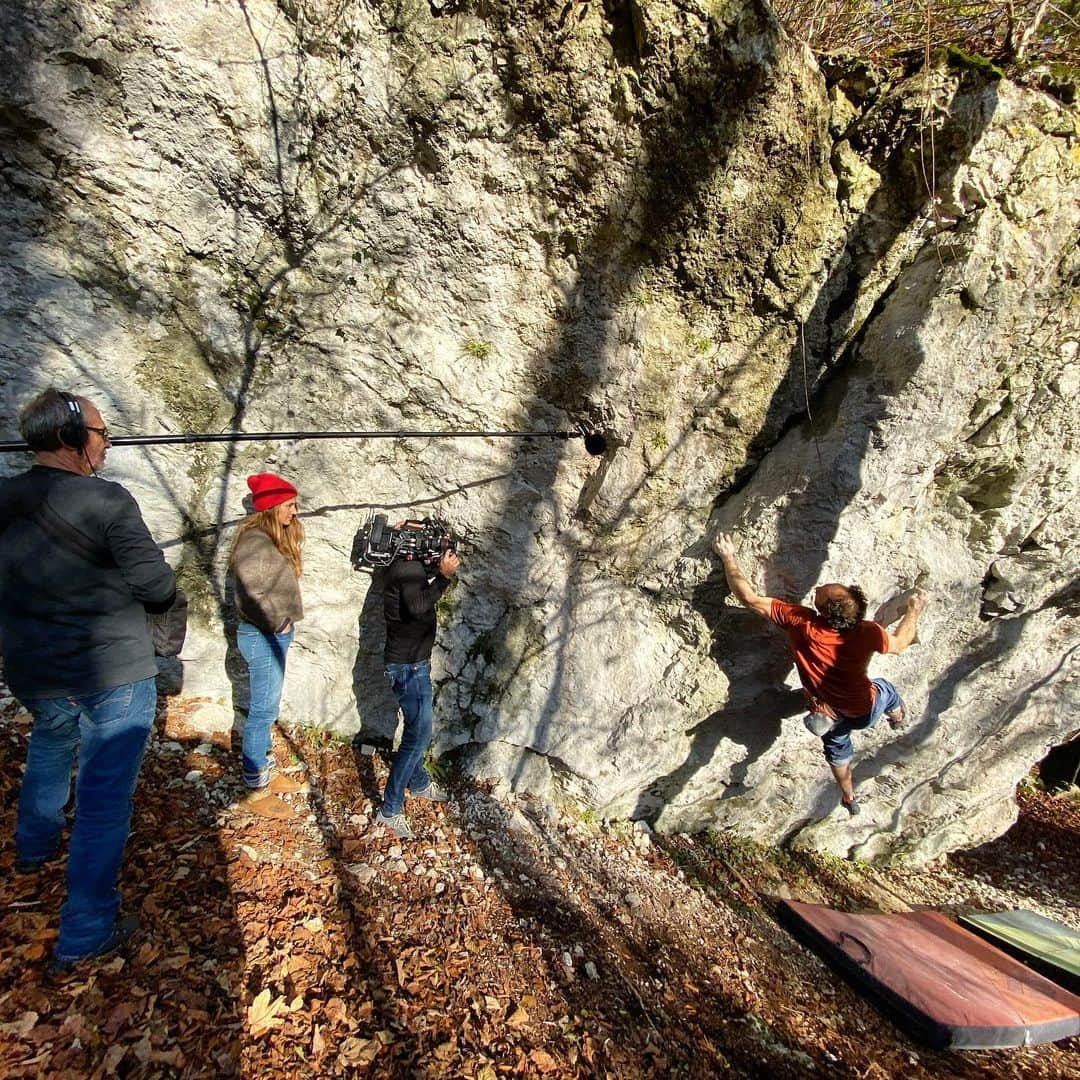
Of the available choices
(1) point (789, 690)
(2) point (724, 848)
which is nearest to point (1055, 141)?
(1) point (789, 690)

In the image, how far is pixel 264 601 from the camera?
3.41 m

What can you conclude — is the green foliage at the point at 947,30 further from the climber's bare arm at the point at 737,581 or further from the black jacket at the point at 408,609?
the black jacket at the point at 408,609

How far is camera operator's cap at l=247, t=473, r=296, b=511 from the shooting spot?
3.44m

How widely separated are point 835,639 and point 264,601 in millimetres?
3929

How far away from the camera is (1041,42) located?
3156 mm

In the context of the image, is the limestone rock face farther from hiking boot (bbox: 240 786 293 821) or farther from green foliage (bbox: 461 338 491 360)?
hiking boot (bbox: 240 786 293 821)

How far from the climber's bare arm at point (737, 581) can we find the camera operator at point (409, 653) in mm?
1985

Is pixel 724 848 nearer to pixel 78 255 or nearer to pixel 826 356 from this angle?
pixel 826 356

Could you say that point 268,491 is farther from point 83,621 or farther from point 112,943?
point 112,943

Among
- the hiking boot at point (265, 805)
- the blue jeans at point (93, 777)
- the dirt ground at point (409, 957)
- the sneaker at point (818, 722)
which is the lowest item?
the dirt ground at point (409, 957)

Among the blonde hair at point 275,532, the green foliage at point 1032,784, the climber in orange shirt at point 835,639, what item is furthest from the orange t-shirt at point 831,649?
the green foliage at point 1032,784

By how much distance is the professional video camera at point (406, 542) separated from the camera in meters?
3.73

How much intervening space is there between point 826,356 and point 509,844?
4.43 meters

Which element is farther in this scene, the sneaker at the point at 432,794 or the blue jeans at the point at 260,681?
the sneaker at the point at 432,794
